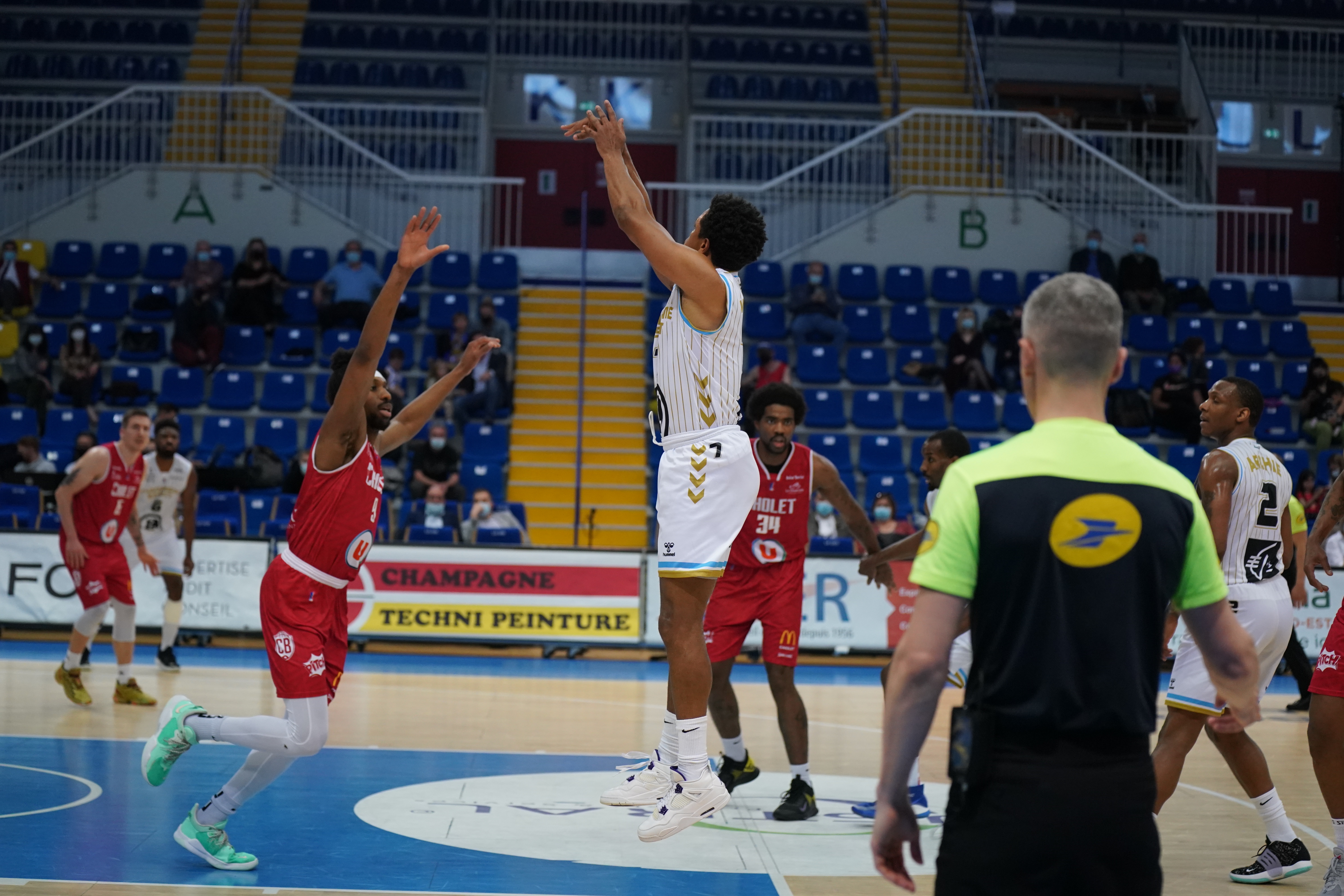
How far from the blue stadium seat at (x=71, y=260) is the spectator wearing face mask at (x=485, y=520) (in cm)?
819

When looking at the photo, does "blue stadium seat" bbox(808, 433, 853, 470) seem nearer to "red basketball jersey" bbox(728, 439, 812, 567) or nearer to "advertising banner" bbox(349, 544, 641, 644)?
"advertising banner" bbox(349, 544, 641, 644)

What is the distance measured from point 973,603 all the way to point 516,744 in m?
6.43

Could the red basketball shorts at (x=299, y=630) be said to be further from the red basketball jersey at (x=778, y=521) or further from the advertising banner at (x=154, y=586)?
the advertising banner at (x=154, y=586)

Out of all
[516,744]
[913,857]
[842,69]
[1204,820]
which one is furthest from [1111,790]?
[842,69]

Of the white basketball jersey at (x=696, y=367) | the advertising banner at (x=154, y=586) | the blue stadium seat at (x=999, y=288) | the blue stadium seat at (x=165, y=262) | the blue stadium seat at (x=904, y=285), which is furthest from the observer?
the blue stadium seat at (x=904, y=285)

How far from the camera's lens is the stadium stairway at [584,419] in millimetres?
17531

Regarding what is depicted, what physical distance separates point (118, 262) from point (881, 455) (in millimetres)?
11545

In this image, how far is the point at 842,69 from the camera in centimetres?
2462

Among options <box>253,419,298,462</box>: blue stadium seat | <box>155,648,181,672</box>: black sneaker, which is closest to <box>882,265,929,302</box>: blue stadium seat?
<box>253,419,298,462</box>: blue stadium seat

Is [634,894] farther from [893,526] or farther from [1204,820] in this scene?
[893,526]

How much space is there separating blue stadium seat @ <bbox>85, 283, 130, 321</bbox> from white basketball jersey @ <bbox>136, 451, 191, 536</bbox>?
7829mm

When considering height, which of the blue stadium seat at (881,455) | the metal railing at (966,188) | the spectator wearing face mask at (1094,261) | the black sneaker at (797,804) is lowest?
the black sneaker at (797,804)

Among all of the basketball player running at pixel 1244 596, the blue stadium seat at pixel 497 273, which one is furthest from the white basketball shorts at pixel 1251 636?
the blue stadium seat at pixel 497 273

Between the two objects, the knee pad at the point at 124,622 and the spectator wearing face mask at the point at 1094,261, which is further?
the spectator wearing face mask at the point at 1094,261
